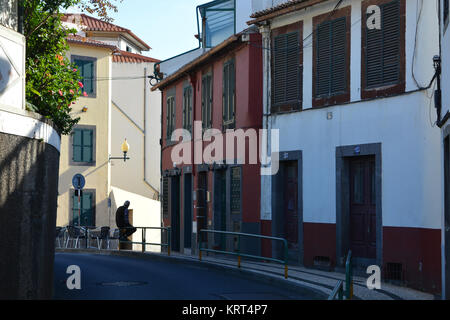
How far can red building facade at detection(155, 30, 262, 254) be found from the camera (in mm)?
21594

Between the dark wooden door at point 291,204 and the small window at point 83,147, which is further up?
the small window at point 83,147

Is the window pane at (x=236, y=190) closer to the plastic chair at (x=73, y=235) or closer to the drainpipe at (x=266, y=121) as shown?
the drainpipe at (x=266, y=121)

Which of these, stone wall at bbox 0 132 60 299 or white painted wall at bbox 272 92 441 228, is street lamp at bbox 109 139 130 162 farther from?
stone wall at bbox 0 132 60 299

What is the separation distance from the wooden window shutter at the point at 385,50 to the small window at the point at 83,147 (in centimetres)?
2415

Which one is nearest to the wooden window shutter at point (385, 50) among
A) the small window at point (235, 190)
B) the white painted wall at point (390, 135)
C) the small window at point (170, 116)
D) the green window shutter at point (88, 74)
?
the white painted wall at point (390, 135)

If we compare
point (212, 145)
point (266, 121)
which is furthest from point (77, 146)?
point (266, 121)

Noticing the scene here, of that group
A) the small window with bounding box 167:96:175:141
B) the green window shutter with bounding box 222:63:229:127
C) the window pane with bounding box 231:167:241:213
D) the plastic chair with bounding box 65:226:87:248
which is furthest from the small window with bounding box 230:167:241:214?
the plastic chair with bounding box 65:226:87:248

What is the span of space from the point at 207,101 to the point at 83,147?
14702 millimetres

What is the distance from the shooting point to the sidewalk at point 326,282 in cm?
1343

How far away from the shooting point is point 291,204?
2048cm

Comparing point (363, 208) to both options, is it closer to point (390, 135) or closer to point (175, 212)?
point (390, 135)

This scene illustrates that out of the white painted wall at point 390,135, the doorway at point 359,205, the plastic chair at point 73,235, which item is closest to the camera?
the white painted wall at point 390,135
